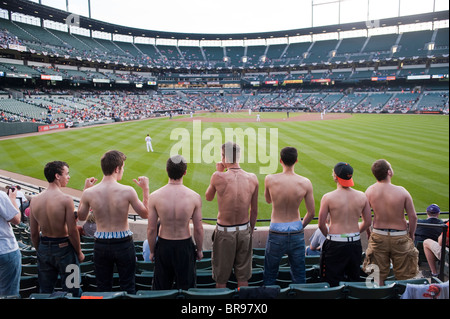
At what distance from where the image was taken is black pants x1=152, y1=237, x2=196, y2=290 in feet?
12.5

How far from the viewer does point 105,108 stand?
51875 mm

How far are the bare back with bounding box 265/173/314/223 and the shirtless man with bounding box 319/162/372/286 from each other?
13.4 inches

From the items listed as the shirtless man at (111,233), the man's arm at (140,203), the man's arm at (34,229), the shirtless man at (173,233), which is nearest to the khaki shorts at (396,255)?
the shirtless man at (173,233)

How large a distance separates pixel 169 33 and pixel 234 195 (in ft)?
300

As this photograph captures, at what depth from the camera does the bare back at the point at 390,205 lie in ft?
13.9

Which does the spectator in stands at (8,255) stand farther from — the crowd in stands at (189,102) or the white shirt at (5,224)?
the crowd in stands at (189,102)

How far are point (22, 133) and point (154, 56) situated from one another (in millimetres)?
61622

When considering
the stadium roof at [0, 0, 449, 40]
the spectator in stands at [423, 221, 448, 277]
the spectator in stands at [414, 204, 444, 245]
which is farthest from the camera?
the stadium roof at [0, 0, 449, 40]

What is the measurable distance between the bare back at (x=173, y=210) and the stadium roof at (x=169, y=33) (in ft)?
208

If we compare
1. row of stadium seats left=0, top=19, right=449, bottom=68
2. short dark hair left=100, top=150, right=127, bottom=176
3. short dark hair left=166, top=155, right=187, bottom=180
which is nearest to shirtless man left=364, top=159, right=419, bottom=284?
short dark hair left=166, top=155, right=187, bottom=180

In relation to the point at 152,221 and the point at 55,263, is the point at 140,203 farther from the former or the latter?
the point at 55,263

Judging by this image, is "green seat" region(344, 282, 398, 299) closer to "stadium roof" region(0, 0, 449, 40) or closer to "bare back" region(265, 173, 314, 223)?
"bare back" region(265, 173, 314, 223)

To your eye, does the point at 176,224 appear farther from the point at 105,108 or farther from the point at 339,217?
the point at 105,108

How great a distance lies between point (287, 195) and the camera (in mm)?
4234
